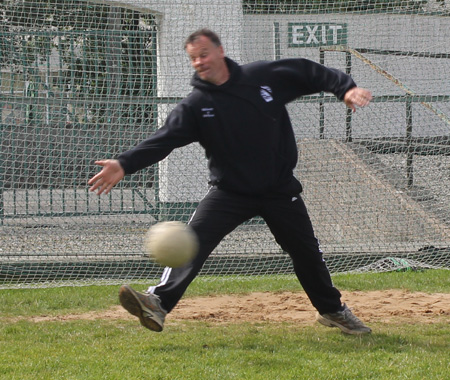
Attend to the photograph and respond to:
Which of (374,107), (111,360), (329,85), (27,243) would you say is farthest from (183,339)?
(374,107)

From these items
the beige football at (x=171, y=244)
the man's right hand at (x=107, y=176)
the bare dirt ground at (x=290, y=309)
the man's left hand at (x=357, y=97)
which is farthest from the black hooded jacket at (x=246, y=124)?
the bare dirt ground at (x=290, y=309)

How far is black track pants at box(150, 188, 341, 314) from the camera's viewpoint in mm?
5238

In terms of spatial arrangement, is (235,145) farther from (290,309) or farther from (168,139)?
(290,309)

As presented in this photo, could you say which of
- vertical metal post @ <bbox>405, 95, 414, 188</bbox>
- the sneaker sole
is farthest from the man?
vertical metal post @ <bbox>405, 95, 414, 188</bbox>

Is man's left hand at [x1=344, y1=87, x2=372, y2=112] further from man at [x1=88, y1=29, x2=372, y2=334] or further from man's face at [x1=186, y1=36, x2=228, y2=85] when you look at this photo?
man's face at [x1=186, y1=36, x2=228, y2=85]

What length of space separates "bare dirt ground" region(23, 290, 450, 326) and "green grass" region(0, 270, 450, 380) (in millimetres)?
228

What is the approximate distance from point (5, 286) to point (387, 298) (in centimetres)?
392

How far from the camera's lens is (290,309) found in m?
6.90

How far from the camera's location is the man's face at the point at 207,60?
202 inches

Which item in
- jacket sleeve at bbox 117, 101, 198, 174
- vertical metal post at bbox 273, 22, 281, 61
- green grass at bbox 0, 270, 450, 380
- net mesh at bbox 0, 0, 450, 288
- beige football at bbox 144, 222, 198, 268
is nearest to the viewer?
green grass at bbox 0, 270, 450, 380

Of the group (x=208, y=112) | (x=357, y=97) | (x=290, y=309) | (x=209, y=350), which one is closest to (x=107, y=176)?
(x=208, y=112)

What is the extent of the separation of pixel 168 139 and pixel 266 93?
0.76 meters

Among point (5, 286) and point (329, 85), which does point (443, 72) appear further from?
point (5, 286)

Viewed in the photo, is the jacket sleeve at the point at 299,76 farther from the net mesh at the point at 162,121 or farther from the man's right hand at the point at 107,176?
the net mesh at the point at 162,121
